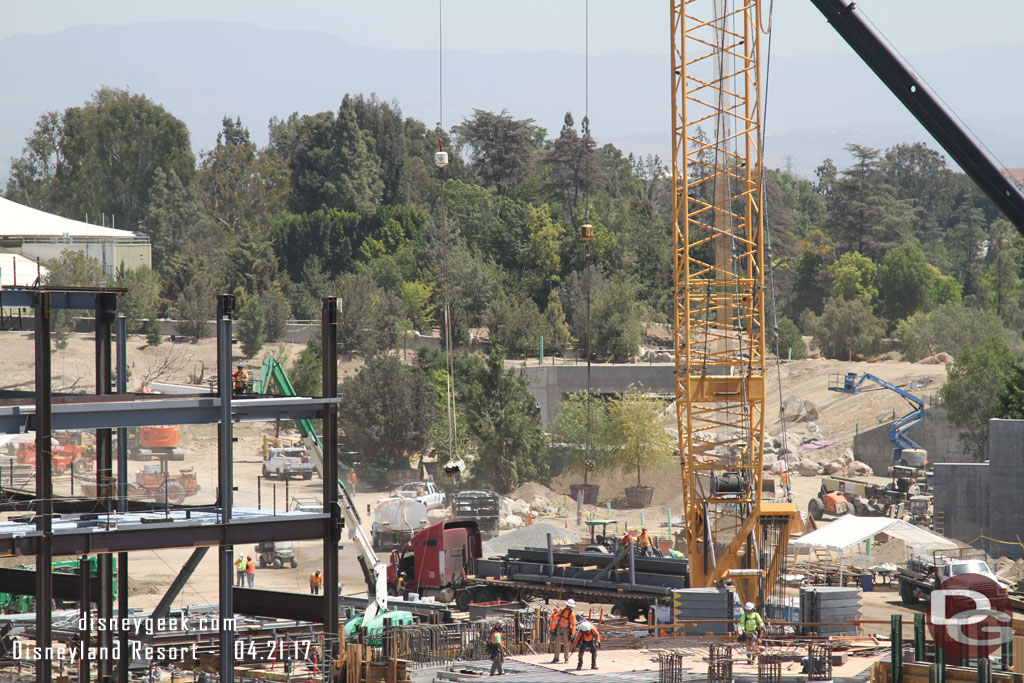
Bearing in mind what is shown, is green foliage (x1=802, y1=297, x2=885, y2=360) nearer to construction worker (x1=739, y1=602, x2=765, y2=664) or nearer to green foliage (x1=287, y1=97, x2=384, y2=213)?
green foliage (x1=287, y1=97, x2=384, y2=213)

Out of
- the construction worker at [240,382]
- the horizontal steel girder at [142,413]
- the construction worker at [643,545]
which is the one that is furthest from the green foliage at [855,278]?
the horizontal steel girder at [142,413]

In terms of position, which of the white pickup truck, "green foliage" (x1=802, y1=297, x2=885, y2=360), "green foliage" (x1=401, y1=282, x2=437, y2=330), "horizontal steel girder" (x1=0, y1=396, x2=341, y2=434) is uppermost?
"green foliage" (x1=401, y1=282, x2=437, y2=330)

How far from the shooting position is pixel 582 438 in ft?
227

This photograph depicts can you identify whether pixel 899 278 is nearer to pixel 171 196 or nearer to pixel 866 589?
pixel 171 196

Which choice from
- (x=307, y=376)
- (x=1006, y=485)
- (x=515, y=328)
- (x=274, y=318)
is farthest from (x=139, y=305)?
(x=1006, y=485)

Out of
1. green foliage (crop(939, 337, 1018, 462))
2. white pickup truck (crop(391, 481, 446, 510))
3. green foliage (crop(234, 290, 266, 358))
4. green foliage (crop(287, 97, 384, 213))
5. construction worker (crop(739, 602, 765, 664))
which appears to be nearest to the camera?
construction worker (crop(739, 602, 765, 664))

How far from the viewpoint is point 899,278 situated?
113 meters

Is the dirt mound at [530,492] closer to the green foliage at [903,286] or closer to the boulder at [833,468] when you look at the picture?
the boulder at [833,468]

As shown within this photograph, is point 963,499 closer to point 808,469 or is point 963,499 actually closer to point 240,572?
point 808,469

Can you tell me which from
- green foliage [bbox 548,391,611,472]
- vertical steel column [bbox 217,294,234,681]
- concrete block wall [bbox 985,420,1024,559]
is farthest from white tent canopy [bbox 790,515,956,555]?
green foliage [bbox 548,391,611,472]

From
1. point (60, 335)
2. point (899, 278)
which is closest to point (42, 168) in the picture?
point (60, 335)

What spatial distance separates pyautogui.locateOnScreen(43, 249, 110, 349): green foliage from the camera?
75.2m

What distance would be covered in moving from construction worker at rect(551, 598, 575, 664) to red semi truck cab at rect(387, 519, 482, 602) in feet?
28.3

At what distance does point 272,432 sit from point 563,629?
5095cm
